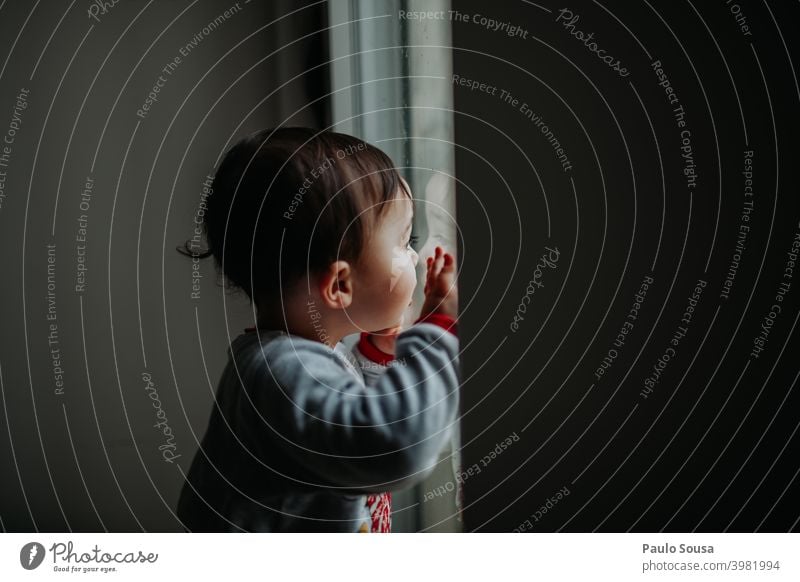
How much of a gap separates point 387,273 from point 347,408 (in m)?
0.10

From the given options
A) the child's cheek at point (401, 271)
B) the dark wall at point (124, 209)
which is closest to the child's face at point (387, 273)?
the child's cheek at point (401, 271)

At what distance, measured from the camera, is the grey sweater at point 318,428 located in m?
0.57

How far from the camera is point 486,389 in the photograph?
60 centimetres

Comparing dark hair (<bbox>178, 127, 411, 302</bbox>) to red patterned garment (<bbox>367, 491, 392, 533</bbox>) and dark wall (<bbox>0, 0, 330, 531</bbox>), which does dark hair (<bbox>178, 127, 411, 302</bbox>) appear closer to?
dark wall (<bbox>0, 0, 330, 531</bbox>)

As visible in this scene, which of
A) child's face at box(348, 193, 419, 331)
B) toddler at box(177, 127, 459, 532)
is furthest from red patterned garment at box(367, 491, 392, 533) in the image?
child's face at box(348, 193, 419, 331)

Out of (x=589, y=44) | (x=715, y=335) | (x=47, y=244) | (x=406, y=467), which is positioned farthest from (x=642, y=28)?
(x=47, y=244)

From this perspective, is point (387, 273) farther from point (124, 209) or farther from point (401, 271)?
point (124, 209)

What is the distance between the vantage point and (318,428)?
0.58 m

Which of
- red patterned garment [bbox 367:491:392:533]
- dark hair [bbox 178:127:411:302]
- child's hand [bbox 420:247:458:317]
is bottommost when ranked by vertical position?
red patterned garment [bbox 367:491:392:533]

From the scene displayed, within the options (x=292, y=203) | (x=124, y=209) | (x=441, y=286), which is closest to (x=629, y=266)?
(x=441, y=286)

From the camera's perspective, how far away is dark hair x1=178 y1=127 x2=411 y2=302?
0.56m
